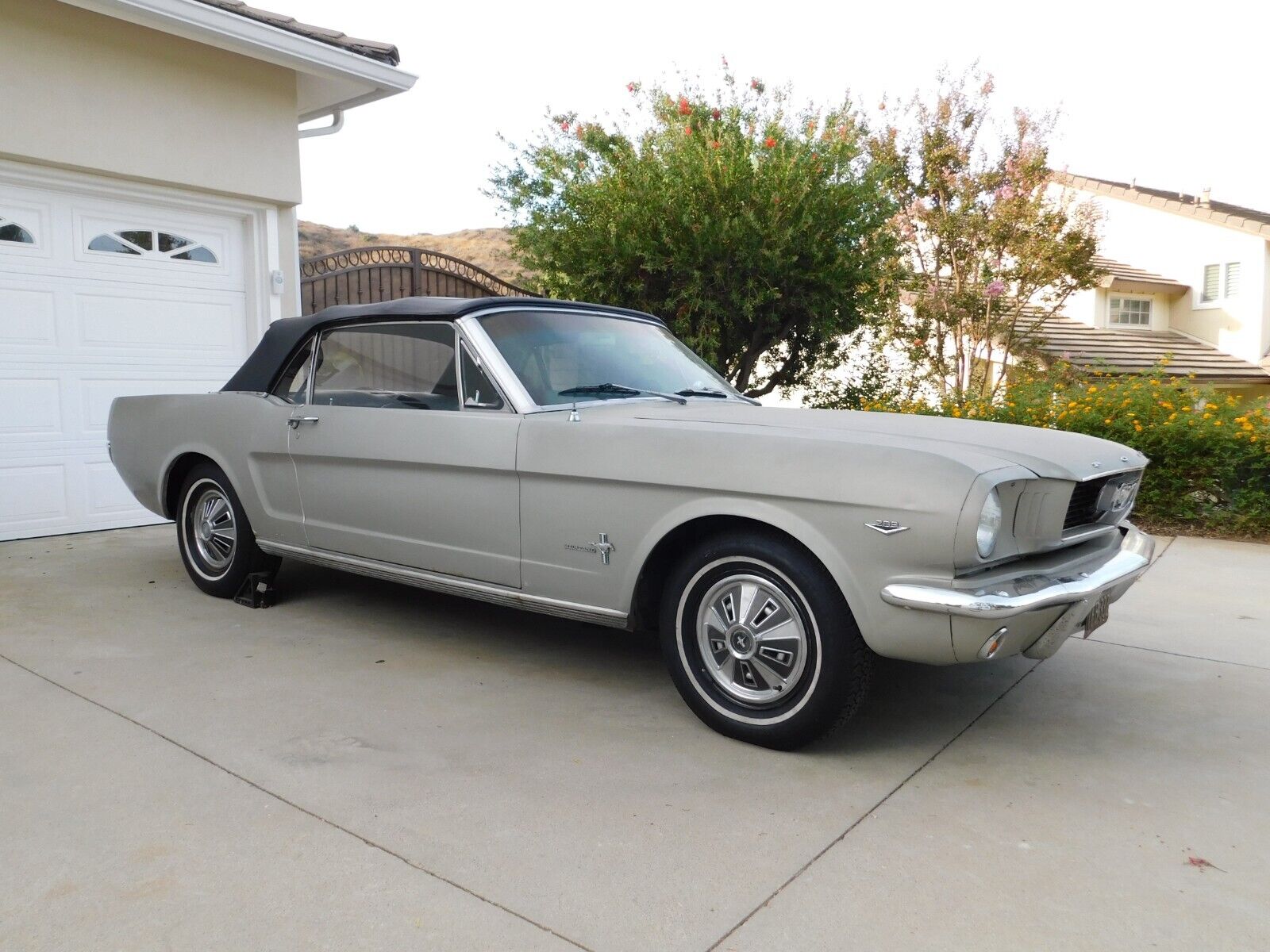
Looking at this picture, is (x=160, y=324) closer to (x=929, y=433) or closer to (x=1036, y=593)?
(x=929, y=433)

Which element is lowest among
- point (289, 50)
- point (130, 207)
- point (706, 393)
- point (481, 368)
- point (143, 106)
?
point (706, 393)

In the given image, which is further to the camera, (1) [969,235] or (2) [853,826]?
(1) [969,235]

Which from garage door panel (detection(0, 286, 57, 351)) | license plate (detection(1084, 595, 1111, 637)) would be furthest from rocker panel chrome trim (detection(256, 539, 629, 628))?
garage door panel (detection(0, 286, 57, 351))

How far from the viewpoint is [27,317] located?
692 centimetres

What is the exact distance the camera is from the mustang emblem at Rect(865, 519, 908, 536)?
290cm

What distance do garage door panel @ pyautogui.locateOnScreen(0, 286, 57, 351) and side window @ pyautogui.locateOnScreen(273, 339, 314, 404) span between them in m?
3.19

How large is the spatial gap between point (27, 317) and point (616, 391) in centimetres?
515

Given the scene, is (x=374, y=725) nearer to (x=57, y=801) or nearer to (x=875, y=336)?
(x=57, y=801)

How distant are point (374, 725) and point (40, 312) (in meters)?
5.25

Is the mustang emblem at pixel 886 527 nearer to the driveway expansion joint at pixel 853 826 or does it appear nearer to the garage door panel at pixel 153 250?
the driveway expansion joint at pixel 853 826

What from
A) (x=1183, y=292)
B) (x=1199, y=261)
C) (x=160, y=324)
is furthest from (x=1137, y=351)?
(x=160, y=324)

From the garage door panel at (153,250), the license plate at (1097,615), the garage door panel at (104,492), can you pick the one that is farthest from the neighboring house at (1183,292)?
the license plate at (1097,615)

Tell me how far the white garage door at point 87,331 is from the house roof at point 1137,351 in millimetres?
13447

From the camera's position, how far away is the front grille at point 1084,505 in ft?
11.0
